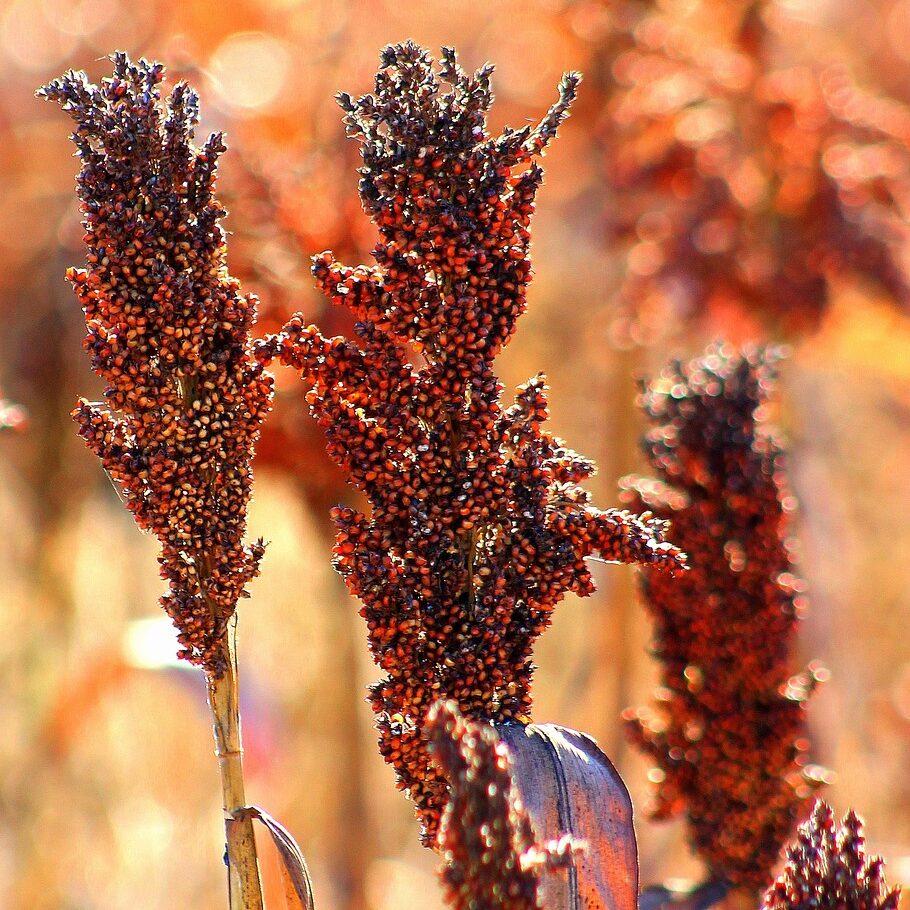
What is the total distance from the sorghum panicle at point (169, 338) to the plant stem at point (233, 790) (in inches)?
1.9

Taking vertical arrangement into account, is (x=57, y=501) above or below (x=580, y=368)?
below

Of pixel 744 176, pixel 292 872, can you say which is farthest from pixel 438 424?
pixel 744 176

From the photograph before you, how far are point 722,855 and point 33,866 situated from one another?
3212mm

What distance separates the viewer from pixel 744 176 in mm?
4031

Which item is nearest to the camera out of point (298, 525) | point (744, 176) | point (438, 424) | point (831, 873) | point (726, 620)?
point (831, 873)

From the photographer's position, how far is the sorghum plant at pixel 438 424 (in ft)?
4.54

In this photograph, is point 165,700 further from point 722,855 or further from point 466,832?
point 466,832

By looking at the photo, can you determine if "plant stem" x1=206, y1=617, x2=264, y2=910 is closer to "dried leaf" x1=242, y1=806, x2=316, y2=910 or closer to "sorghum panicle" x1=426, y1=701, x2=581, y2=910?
"dried leaf" x1=242, y1=806, x2=316, y2=910

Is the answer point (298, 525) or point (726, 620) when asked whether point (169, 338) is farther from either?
Result: point (298, 525)

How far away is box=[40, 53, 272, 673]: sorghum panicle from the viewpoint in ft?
4.42

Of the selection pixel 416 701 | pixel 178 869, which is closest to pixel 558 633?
pixel 178 869

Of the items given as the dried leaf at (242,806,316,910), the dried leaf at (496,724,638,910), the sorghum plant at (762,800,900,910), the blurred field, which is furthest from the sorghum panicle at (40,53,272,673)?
the blurred field

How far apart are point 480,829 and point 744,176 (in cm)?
330

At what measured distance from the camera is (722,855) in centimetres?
203
